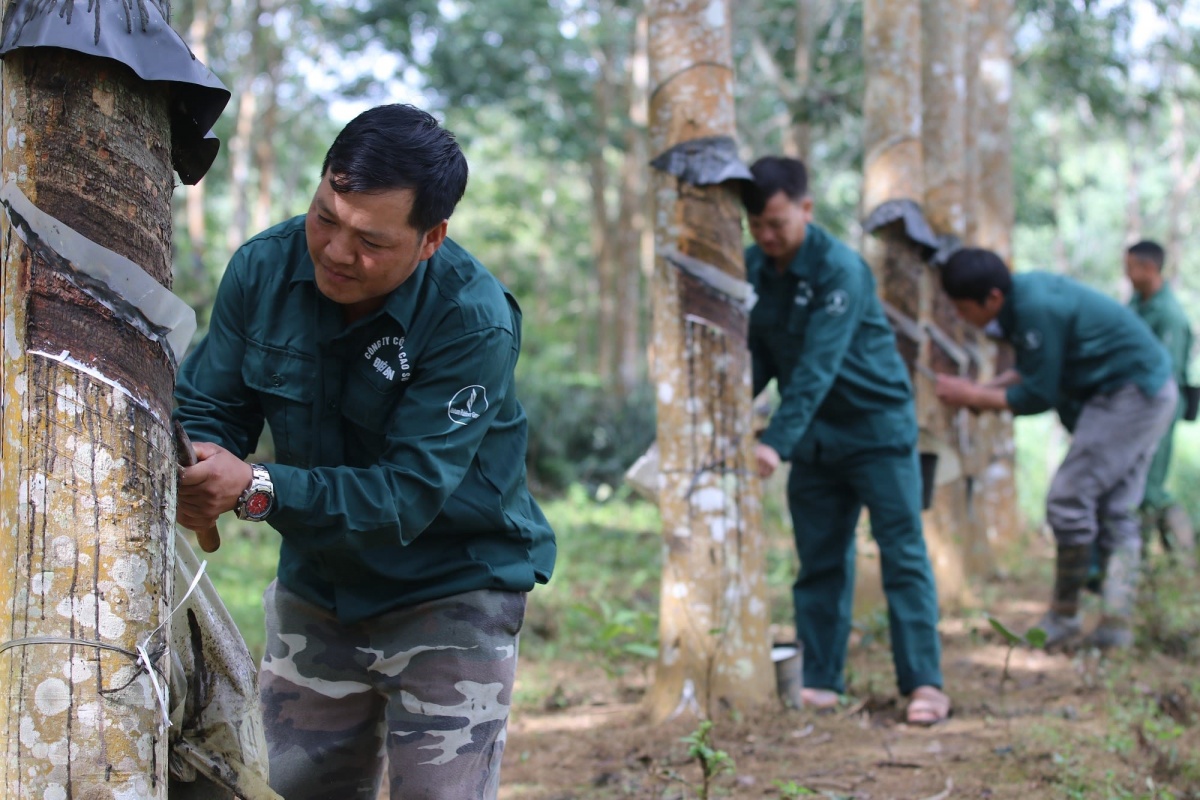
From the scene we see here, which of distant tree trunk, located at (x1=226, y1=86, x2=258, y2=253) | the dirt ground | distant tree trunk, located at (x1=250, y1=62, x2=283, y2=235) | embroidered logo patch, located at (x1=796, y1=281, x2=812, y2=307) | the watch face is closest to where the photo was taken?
the watch face

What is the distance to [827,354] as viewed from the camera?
15.3 feet

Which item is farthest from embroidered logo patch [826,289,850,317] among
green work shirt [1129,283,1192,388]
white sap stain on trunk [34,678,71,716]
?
green work shirt [1129,283,1192,388]

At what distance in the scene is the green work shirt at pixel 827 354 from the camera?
4.65 metres

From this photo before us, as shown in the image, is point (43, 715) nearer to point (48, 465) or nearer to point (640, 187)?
point (48, 465)

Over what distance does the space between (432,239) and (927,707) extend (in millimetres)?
3320

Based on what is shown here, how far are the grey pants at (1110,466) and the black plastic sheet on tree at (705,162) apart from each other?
102 inches

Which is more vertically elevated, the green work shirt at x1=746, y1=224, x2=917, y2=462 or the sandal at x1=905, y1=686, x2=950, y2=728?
the green work shirt at x1=746, y1=224, x2=917, y2=462

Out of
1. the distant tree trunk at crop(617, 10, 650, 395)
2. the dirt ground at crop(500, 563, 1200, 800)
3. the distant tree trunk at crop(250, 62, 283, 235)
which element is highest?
the distant tree trunk at crop(250, 62, 283, 235)

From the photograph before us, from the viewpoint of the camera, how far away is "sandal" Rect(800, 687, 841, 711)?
4910mm

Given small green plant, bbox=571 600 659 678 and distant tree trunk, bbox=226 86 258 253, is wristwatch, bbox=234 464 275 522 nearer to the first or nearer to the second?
small green plant, bbox=571 600 659 678

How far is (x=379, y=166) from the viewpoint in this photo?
2.15 m

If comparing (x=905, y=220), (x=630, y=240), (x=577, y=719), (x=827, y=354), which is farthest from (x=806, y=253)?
(x=630, y=240)

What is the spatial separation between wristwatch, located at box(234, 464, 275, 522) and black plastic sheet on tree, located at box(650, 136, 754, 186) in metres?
2.78

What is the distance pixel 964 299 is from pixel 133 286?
173 inches
